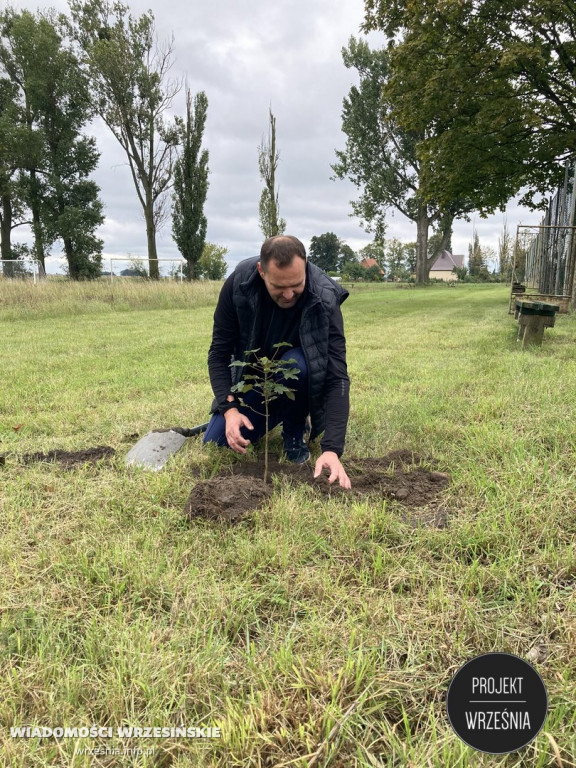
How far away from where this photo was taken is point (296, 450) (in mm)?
2904

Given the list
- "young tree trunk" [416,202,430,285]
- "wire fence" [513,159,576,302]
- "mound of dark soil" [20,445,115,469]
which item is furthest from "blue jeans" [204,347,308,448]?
"young tree trunk" [416,202,430,285]

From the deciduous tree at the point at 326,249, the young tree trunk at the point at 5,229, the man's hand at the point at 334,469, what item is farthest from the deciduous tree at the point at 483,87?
the deciduous tree at the point at 326,249

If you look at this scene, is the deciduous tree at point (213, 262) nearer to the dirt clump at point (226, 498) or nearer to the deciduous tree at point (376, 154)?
the deciduous tree at point (376, 154)

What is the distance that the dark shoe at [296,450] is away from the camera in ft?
9.37

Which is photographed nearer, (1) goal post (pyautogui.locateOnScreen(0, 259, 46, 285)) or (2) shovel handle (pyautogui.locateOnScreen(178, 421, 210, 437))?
(2) shovel handle (pyautogui.locateOnScreen(178, 421, 210, 437))

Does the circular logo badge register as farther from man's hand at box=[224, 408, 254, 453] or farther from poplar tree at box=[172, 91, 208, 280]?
poplar tree at box=[172, 91, 208, 280]

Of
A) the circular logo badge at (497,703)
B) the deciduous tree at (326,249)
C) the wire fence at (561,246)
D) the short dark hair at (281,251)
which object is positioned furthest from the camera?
the deciduous tree at (326,249)

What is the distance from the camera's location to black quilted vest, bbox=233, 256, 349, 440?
8.38ft

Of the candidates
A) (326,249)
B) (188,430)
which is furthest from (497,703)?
(326,249)

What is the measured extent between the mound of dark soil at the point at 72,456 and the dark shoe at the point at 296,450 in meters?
1.12

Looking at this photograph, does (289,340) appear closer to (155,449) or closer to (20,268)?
(155,449)

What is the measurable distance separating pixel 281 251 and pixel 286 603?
5.15 feet

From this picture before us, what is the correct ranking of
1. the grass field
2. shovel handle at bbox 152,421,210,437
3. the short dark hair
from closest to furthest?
the grass field
the short dark hair
shovel handle at bbox 152,421,210,437

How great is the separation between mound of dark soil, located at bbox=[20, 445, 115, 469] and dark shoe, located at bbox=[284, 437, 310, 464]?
1.12 meters
